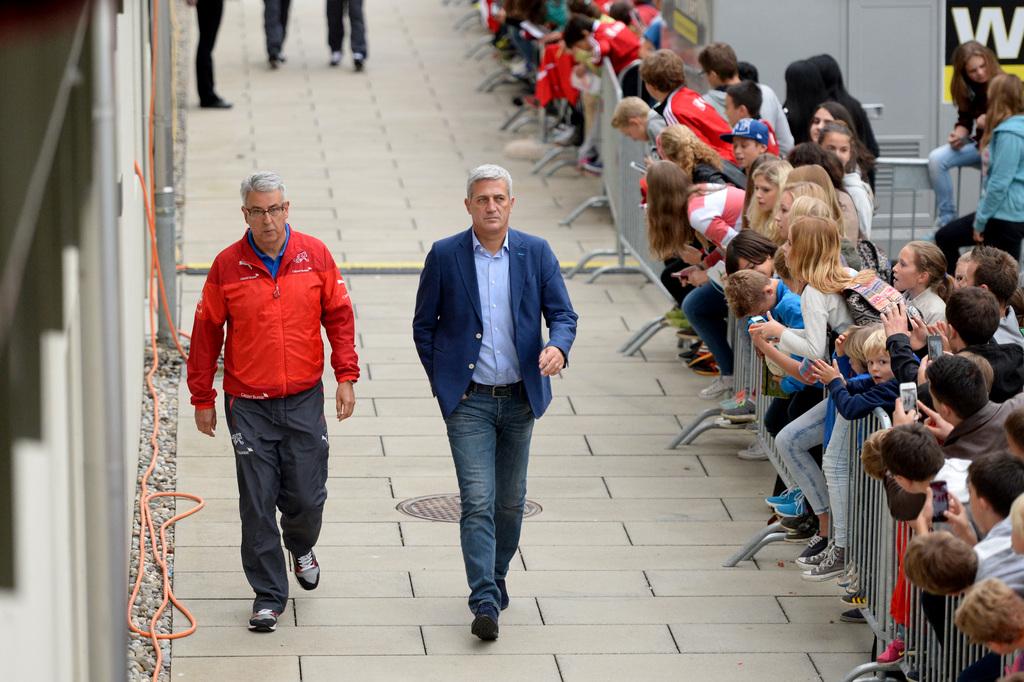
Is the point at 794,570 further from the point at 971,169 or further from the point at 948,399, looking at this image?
the point at 971,169

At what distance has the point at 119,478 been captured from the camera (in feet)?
9.04

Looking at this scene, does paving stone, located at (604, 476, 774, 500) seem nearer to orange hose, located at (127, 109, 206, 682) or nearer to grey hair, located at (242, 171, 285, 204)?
orange hose, located at (127, 109, 206, 682)

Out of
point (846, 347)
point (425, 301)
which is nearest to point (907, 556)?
point (846, 347)

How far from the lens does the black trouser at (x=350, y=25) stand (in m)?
20.6

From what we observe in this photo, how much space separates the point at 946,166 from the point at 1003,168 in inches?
52.9

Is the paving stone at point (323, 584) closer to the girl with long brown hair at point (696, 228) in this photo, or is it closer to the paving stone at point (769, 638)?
the paving stone at point (769, 638)

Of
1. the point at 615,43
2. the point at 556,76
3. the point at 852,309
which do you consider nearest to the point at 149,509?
the point at 852,309

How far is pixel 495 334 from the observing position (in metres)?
6.96

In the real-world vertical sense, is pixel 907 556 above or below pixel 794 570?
above

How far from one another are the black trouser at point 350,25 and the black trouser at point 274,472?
1402 cm

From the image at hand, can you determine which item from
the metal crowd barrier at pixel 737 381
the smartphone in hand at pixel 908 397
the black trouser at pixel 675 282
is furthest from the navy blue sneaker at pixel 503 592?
the black trouser at pixel 675 282

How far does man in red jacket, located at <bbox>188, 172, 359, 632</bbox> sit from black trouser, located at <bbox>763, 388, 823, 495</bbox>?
210 centimetres

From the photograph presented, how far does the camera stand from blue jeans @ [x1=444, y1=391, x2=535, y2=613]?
698 cm

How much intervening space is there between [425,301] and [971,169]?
6968mm
